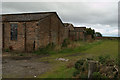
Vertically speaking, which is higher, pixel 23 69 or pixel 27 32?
pixel 27 32

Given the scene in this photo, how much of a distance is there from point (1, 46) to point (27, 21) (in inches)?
220

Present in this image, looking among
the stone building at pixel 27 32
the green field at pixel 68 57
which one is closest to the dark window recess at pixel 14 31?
the stone building at pixel 27 32

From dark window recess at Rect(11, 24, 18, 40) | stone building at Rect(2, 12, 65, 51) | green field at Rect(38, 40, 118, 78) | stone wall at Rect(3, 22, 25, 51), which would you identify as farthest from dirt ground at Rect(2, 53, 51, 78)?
dark window recess at Rect(11, 24, 18, 40)

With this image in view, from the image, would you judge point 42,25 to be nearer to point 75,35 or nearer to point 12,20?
point 12,20

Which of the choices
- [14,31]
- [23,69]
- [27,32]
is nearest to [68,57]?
[23,69]

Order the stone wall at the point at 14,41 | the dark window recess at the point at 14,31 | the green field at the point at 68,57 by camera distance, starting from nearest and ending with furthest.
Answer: the green field at the point at 68,57, the stone wall at the point at 14,41, the dark window recess at the point at 14,31

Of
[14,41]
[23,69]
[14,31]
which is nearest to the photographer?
[23,69]

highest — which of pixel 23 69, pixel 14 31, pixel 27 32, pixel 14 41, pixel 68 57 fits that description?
pixel 14 31

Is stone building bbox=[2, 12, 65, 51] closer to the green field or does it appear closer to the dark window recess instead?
the dark window recess

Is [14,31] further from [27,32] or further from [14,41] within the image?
[27,32]

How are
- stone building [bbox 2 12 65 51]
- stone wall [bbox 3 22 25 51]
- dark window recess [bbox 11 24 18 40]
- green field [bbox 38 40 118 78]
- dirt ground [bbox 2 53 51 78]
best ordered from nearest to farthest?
green field [bbox 38 40 118 78]
dirt ground [bbox 2 53 51 78]
stone building [bbox 2 12 65 51]
stone wall [bbox 3 22 25 51]
dark window recess [bbox 11 24 18 40]

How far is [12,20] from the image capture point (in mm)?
13797

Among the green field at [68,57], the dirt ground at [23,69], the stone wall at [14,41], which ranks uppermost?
the stone wall at [14,41]

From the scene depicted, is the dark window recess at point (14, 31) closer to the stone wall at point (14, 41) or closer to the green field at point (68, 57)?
the stone wall at point (14, 41)
